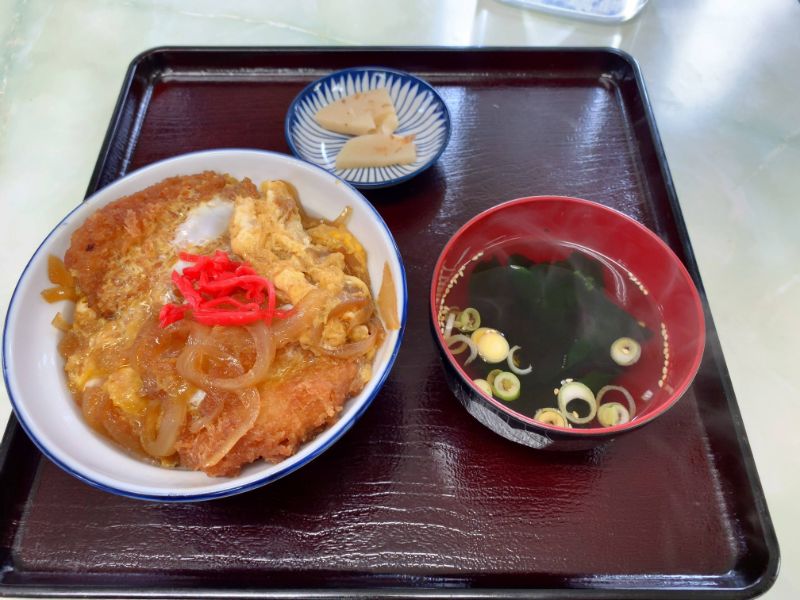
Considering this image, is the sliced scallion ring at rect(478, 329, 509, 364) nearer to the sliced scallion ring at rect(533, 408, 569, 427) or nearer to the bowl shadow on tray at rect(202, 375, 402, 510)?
the sliced scallion ring at rect(533, 408, 569, 427)

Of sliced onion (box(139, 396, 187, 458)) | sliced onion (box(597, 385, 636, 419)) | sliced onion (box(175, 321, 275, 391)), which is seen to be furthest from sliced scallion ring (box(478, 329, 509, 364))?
sliced onion (box(139, 396, 187, 458))

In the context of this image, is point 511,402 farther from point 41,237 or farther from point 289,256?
point 41,237

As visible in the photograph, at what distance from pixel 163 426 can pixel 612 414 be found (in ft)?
3.99

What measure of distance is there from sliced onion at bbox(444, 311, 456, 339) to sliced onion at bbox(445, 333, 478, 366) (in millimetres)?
14

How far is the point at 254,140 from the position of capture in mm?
2371

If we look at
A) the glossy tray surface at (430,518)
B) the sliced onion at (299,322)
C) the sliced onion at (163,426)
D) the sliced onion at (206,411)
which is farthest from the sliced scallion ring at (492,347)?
the sliced onion at (163,426)

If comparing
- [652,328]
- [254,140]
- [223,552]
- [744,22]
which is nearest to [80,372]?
[223,552]

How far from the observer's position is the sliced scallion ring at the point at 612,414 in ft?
5.11

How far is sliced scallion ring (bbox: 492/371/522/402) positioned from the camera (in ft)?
5.20

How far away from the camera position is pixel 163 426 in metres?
1.49

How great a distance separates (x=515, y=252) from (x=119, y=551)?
4.70 feet

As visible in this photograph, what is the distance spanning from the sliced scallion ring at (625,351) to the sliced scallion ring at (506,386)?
0.31 metres

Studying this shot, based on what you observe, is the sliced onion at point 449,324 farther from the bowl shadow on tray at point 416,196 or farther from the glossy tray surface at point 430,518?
the bowl shadow on tray at point 416,196

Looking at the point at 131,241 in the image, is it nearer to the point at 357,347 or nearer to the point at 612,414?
the point at 357,347
